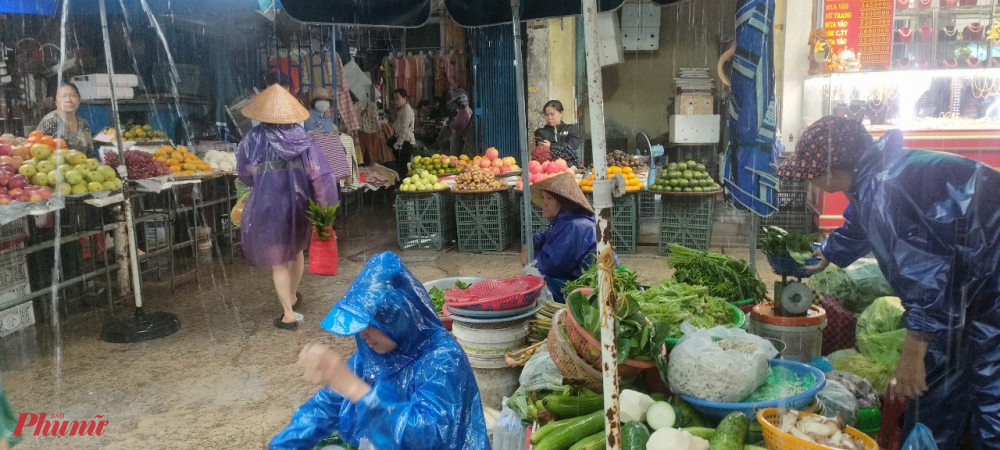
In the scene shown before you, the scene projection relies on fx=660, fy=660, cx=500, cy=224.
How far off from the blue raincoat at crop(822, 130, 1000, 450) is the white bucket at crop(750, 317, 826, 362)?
2.57 ft

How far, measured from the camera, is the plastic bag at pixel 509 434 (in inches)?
122

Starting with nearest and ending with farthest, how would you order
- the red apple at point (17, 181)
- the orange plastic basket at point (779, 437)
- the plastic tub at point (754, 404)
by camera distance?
the orange plastic basket at point (779, 437) → the plastic tub at point (754, 404) → the red apple at point (17, 181)

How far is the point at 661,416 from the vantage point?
259cm

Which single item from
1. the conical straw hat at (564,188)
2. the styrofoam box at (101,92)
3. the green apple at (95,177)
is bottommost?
the conical straw hat at (564,188)

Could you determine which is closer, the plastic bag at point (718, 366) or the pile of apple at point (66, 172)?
the plastic bag at point (718, 366)

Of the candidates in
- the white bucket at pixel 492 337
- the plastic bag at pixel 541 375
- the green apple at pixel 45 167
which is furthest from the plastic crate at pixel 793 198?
the green apple at pixel 45 167

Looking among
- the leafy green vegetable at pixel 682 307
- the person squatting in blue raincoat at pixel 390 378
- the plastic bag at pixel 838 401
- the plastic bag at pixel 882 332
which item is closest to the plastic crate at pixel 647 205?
the plastic bag at pixel 882 332

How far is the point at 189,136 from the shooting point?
10.6m

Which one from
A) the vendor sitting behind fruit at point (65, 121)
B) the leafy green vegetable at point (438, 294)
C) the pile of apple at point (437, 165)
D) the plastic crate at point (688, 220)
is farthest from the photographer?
the pile of apple at point (437, 165)

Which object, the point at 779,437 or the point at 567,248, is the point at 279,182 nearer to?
the point at 567,248

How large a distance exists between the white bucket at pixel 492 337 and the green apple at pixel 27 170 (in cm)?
406

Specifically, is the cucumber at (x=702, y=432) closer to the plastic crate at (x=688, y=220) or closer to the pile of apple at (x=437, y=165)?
the plastic crate at (x=688, y=220)

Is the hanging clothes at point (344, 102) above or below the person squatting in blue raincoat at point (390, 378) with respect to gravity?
above

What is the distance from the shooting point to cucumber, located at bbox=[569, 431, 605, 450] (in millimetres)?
2594
